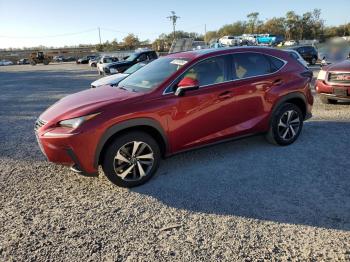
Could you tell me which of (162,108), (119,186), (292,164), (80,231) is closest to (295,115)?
(292,164)

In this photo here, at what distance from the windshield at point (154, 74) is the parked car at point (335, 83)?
495 centimetres

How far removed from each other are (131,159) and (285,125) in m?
2.78

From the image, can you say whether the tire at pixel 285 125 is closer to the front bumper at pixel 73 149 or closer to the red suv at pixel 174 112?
the red suv at pixel 174 112

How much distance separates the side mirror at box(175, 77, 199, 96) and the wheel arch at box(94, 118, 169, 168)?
0.52 metres

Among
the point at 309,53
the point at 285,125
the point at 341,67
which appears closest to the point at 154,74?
the point at 285,125

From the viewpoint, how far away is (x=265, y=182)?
4051 millimetres

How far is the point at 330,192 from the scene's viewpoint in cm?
374

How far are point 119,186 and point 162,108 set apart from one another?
116cm

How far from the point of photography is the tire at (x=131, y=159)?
12.6ft

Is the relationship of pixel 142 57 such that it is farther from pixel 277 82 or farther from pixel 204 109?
pixel 204 109

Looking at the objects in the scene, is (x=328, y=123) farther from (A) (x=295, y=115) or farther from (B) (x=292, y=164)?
(B) (x=292, y=164)

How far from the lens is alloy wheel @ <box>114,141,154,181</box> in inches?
155

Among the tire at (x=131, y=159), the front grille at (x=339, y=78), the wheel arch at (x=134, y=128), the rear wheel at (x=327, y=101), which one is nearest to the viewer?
the wheel arch at (x=134, y=128)

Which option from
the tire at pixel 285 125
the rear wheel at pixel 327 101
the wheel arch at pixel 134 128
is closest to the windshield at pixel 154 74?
the wheel arch at pixel 134 128
